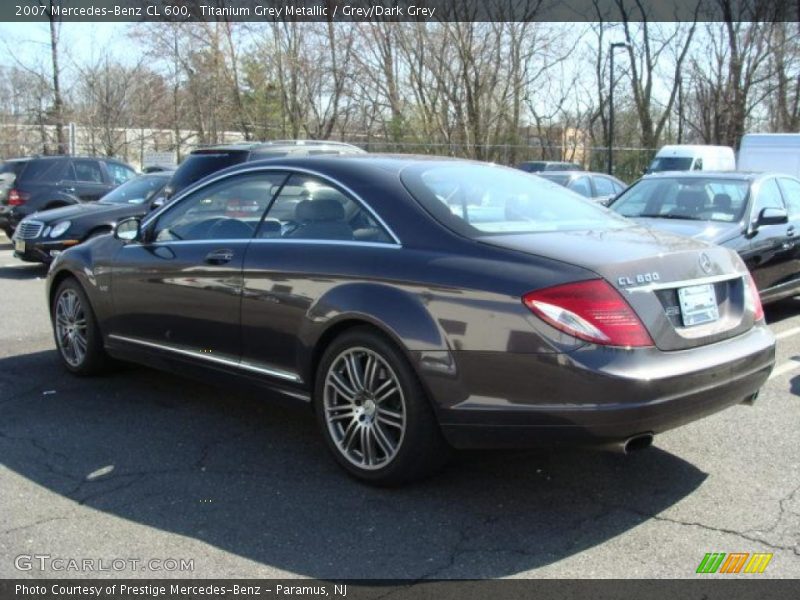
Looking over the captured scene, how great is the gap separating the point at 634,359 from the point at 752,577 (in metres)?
0.93

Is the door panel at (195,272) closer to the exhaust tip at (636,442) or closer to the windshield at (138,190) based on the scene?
the exhaust tip at (636,442)

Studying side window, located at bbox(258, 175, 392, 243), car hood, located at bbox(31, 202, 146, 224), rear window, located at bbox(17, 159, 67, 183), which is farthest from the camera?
rear window, located at bbox(17, 159, 67, 183)

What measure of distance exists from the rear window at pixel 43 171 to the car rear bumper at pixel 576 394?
44.3 feet

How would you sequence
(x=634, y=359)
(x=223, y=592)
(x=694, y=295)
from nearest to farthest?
(x=223, y=592)
(x=634, y=359)
(x=694, y=295)

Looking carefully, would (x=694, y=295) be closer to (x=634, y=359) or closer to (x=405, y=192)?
(x=634, y=359)

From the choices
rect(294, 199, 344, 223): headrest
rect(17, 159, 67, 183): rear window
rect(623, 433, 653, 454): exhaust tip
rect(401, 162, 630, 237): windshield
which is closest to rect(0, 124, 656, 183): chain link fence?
rect(17, 159, 67, 183): rear window

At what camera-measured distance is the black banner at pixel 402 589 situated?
116 inches

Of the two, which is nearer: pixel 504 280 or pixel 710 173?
pixel 504 280

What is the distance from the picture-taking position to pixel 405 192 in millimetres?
4016

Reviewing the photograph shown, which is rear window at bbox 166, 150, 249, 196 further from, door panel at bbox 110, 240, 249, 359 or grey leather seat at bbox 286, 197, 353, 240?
grey leather seat at bbox 286, 197, 353, 240

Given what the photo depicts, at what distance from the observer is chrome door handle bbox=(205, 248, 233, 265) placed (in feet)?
15.0

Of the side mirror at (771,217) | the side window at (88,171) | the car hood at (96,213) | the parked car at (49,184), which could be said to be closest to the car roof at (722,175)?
the side mirror at (771,217)

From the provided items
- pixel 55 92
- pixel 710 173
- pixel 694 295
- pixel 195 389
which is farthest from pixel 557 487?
pixel 55 92

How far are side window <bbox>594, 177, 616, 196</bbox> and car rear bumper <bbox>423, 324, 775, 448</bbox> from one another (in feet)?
44.6
